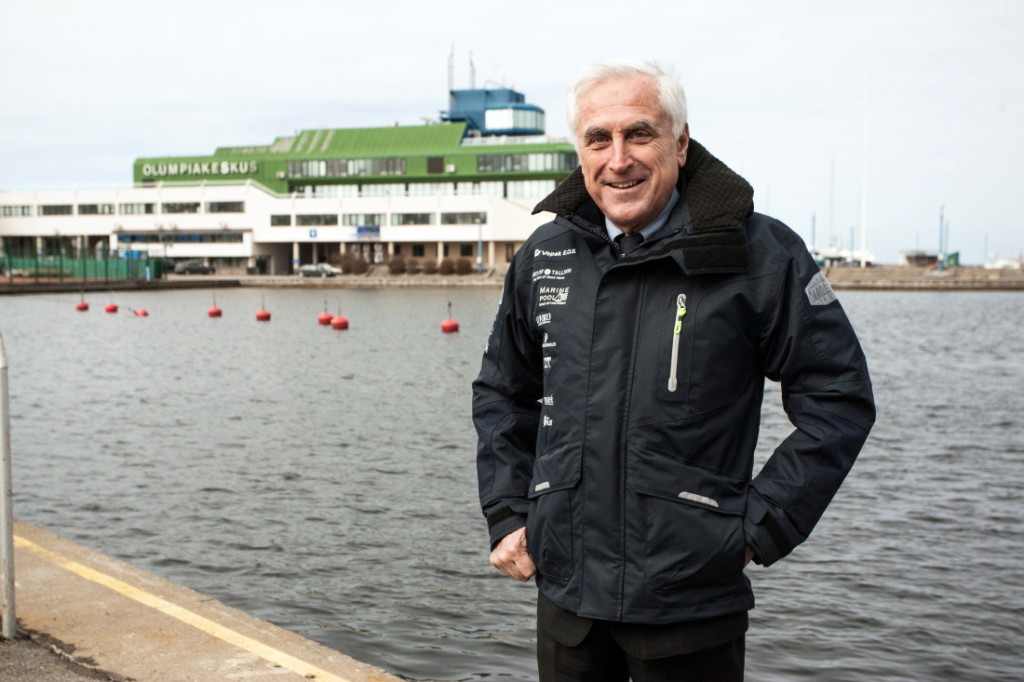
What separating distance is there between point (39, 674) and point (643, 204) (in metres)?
4.09

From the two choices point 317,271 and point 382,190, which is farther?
point 382,190

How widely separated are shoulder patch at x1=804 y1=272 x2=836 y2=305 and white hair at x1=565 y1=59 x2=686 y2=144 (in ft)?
1.93

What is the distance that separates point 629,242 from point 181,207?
435ft

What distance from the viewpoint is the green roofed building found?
119750 millimetres

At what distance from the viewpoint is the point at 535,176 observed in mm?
120562

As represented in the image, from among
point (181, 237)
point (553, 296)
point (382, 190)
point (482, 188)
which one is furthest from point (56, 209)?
point (553, 296)

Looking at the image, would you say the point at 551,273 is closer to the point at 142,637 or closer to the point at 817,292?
the point at 817,292

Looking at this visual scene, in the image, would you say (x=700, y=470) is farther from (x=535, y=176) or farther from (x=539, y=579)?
(x=535, y=176)

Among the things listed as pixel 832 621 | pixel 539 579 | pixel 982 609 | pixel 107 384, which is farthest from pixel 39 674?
pixel 107 384

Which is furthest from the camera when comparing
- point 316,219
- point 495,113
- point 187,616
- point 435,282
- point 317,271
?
point 495,113

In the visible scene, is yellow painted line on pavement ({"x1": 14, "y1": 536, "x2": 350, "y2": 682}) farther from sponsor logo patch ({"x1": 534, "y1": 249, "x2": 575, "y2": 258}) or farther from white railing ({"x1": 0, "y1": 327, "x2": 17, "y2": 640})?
sponsor logo patch ({"x1": 534, "y1": 249, "x2": 575, "y2": 258})

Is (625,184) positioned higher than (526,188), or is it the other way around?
(526,188)

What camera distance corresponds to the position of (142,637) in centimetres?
597

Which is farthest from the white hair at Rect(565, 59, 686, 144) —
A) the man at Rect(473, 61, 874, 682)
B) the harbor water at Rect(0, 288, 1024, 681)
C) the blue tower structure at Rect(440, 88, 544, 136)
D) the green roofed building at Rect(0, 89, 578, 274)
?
the blue tower structure at Rect(440, 88, 544, 136)
